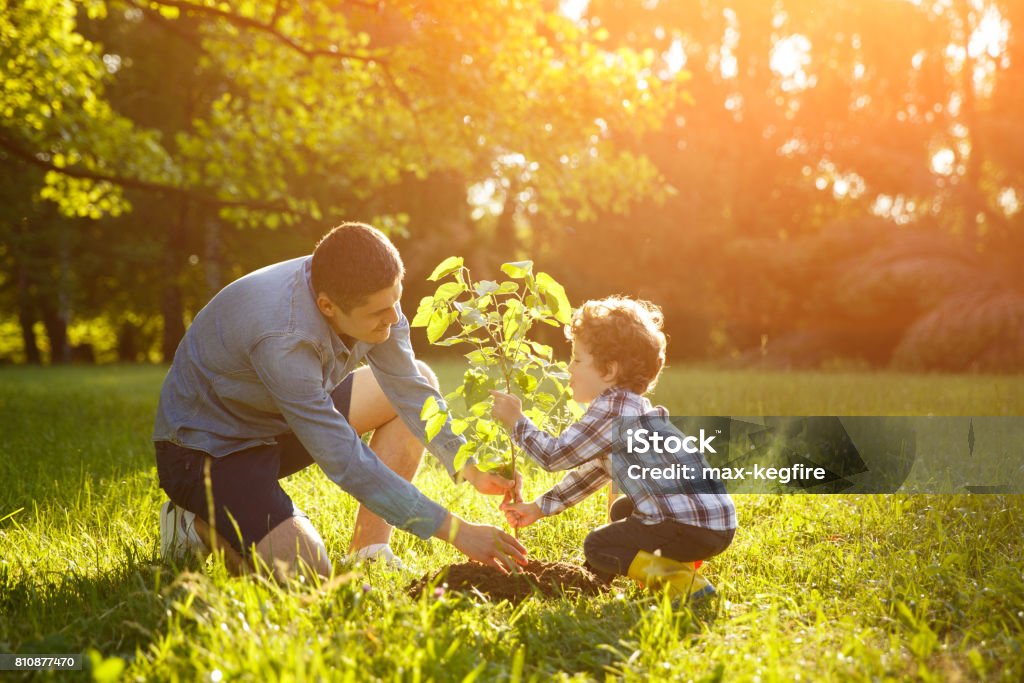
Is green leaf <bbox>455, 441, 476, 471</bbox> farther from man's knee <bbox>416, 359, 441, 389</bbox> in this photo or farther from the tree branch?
the tree branch

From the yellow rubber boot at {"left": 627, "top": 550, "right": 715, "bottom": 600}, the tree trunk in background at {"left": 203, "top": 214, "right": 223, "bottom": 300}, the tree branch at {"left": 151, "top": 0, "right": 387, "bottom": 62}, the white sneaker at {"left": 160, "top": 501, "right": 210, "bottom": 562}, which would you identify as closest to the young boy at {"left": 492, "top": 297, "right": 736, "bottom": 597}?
the yellow rubber boot at {"left": 627, "top": 550, "right": 715, "bottom": 600}

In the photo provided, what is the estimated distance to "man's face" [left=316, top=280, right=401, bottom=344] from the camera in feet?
10.9

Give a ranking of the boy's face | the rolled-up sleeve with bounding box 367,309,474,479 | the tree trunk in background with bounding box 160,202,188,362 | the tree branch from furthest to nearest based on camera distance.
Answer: the tree trunk in background with bounding box 160,202,188,362
the tree branch
the rolled-up sleeve with bounding box 367,309,474,479
the boy's face

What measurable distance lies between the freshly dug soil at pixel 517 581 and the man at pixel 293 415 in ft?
0.36

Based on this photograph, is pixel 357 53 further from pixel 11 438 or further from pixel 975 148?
pixel 975 148

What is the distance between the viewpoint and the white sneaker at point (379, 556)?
11.4ft

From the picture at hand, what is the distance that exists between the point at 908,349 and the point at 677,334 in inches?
340

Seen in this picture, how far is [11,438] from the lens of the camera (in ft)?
22.3

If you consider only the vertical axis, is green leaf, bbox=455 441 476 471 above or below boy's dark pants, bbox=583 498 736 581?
above

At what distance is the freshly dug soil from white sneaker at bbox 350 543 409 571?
17 cm

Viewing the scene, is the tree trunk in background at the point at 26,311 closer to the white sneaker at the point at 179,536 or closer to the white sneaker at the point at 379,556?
the white sneaker at the point at 179,536

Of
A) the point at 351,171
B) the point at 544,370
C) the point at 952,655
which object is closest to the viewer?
the point at 952,655

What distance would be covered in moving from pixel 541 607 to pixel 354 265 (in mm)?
1494

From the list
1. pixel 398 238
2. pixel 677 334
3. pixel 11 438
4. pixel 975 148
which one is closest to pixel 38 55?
pixel 11 438
